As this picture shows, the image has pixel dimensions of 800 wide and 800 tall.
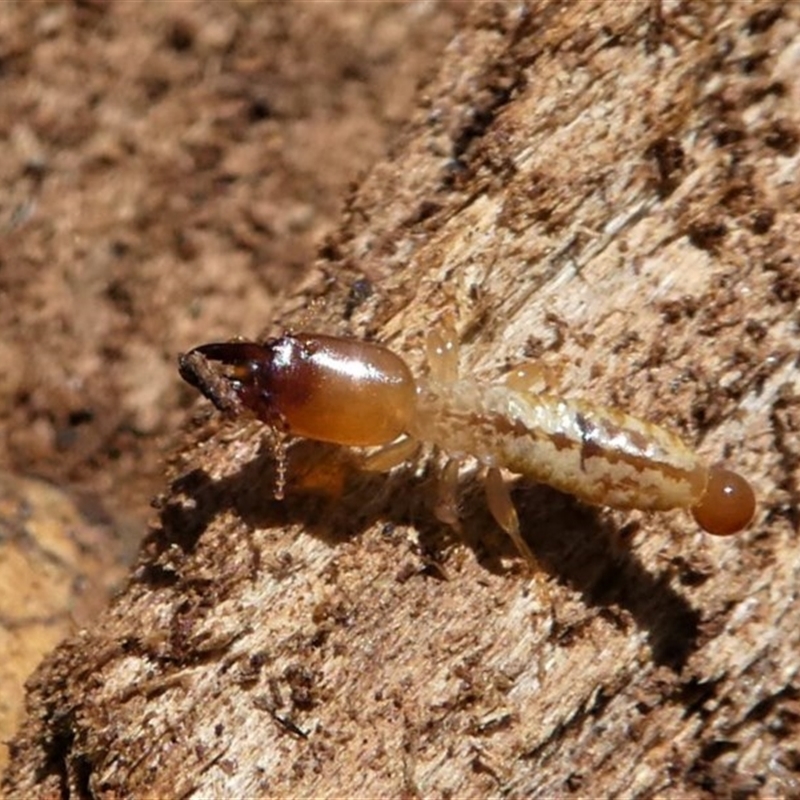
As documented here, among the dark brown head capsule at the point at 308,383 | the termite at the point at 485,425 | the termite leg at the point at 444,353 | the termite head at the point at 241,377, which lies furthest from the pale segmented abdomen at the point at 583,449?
the termite head at the point at 241,377

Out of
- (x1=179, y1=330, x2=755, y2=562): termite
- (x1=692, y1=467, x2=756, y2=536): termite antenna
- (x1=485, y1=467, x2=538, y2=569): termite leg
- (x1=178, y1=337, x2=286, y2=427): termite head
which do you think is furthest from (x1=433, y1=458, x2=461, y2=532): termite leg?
(x1=692, y1=467, x2=756, y2=536): termite antenna

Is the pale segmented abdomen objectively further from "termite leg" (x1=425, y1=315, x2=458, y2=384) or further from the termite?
"termite leg" (x1=425, y1=315, x2=458, y2=384)

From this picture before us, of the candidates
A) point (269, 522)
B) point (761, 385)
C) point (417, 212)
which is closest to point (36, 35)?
point (417, 212)

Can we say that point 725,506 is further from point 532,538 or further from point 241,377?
point 241,377

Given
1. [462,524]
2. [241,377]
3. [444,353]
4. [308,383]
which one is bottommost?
[462,524]

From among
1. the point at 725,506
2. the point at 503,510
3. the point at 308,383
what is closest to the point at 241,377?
the point at 308,383

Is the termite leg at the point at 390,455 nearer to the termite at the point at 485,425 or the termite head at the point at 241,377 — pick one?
the termite at the point at 485,425
